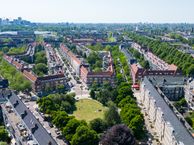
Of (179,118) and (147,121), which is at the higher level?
(179,118)

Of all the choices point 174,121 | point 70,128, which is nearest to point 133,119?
point 174,121

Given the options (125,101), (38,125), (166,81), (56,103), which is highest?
(38,125)

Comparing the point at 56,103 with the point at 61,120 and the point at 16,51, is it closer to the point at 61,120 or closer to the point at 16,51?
the point at 61,120

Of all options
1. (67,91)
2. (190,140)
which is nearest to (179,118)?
(190,140)

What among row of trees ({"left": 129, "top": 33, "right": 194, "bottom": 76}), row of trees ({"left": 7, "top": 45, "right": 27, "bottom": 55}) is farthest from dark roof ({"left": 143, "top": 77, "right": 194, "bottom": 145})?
row of trees ({"left": 7, "top": 45, "right": 27, "bottom": 55})

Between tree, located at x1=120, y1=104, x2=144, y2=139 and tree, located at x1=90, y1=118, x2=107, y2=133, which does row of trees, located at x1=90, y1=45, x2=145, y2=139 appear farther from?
tree, located at x1=90, y1=118, x2=107, y2=133

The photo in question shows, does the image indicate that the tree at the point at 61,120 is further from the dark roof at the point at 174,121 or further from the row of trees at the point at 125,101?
the dark roof at the point at 174,121

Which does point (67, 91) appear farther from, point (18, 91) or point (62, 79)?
point (18, 91)
